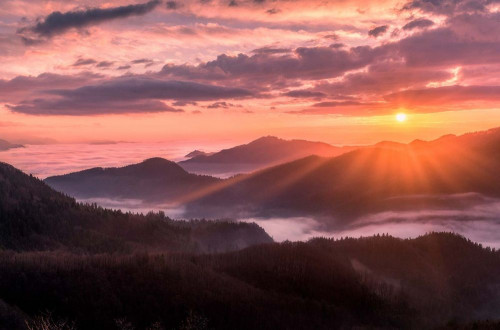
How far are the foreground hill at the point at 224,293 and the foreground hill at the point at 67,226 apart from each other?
45632 mm

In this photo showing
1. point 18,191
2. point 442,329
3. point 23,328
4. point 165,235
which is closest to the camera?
point 23,328

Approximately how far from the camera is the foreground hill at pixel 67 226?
335 feet

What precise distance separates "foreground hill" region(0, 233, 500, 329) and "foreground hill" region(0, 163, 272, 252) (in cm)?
4563

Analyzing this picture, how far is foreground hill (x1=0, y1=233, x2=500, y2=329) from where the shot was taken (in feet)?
135

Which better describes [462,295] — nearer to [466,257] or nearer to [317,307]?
[466,257]

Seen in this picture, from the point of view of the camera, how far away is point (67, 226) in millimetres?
113000

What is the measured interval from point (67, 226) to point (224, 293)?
248 feet

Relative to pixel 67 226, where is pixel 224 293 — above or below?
above

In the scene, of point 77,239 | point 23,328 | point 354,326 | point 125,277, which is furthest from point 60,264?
point 77,239

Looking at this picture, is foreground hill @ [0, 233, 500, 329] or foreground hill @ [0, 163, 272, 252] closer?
foreground hill @ [0, 233, 500, 329]

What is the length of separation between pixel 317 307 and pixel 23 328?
28.5 metres

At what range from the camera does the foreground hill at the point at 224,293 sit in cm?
4116

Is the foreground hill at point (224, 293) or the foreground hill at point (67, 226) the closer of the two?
the foreground hill at point (224, 293)

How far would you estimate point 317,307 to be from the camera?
51.4 metres
